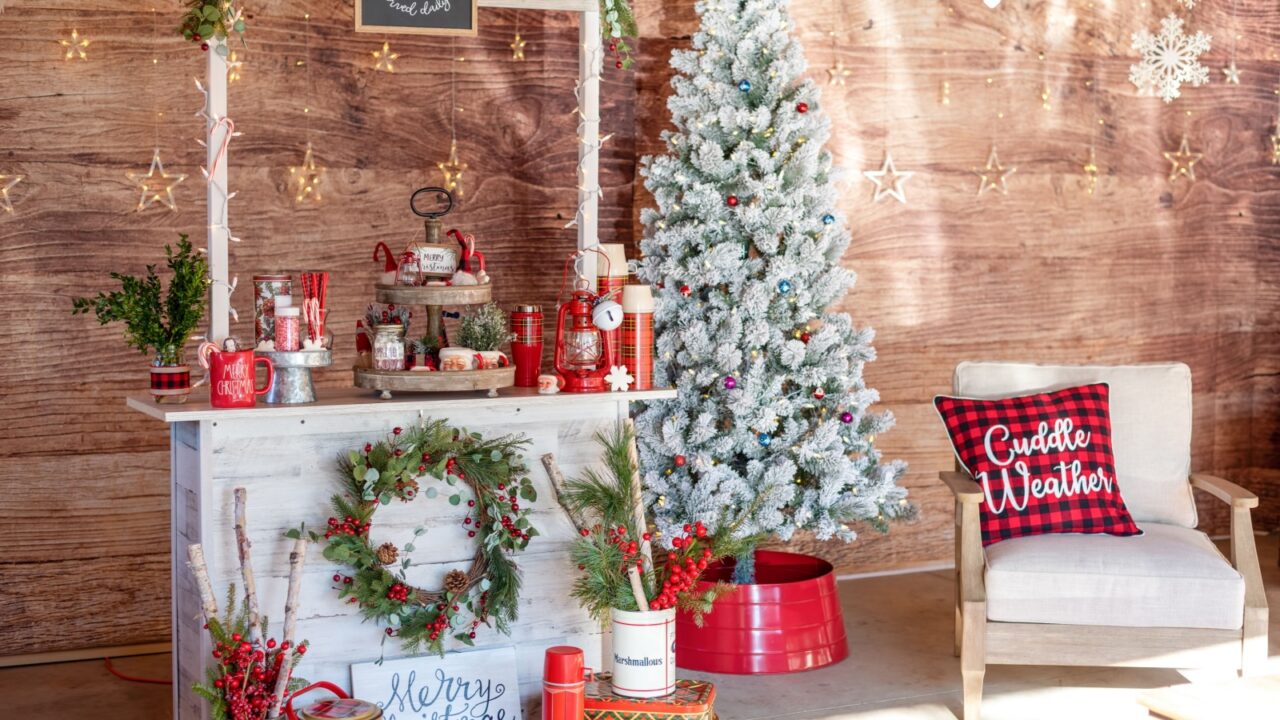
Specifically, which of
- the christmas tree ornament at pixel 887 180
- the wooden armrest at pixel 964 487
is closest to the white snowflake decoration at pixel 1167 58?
the christmas tree ornament at pixel 887 180

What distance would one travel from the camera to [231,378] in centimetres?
290

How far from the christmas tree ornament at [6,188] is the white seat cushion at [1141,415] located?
9.30ft

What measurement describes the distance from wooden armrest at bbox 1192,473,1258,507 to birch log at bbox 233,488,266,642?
2.39 meters

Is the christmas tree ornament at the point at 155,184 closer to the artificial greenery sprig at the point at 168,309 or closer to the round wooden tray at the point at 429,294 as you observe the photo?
the artificial greenery sprig at the point at 168,309

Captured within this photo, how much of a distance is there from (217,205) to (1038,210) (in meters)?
3.37

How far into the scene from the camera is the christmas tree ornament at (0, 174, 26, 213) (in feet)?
12.9

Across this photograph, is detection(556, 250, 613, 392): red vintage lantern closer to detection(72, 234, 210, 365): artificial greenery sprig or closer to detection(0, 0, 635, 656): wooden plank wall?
detection(72, 234, 210, 365): artificial greenery sprig

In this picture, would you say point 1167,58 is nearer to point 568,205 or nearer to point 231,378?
point 568,205

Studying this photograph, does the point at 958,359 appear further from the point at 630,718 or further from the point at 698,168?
the point at 630,718

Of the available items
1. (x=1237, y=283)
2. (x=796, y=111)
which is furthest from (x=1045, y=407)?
(x=1237, y=283)

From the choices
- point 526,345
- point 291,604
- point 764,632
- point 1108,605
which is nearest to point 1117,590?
point 1108,605

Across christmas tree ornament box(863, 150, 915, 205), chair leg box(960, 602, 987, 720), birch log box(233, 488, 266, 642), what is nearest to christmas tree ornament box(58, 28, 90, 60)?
birch log box(233, 488, 266, 642)

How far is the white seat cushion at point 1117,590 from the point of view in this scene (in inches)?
132

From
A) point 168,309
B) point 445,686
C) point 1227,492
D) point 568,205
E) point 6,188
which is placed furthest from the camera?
point 568,205
